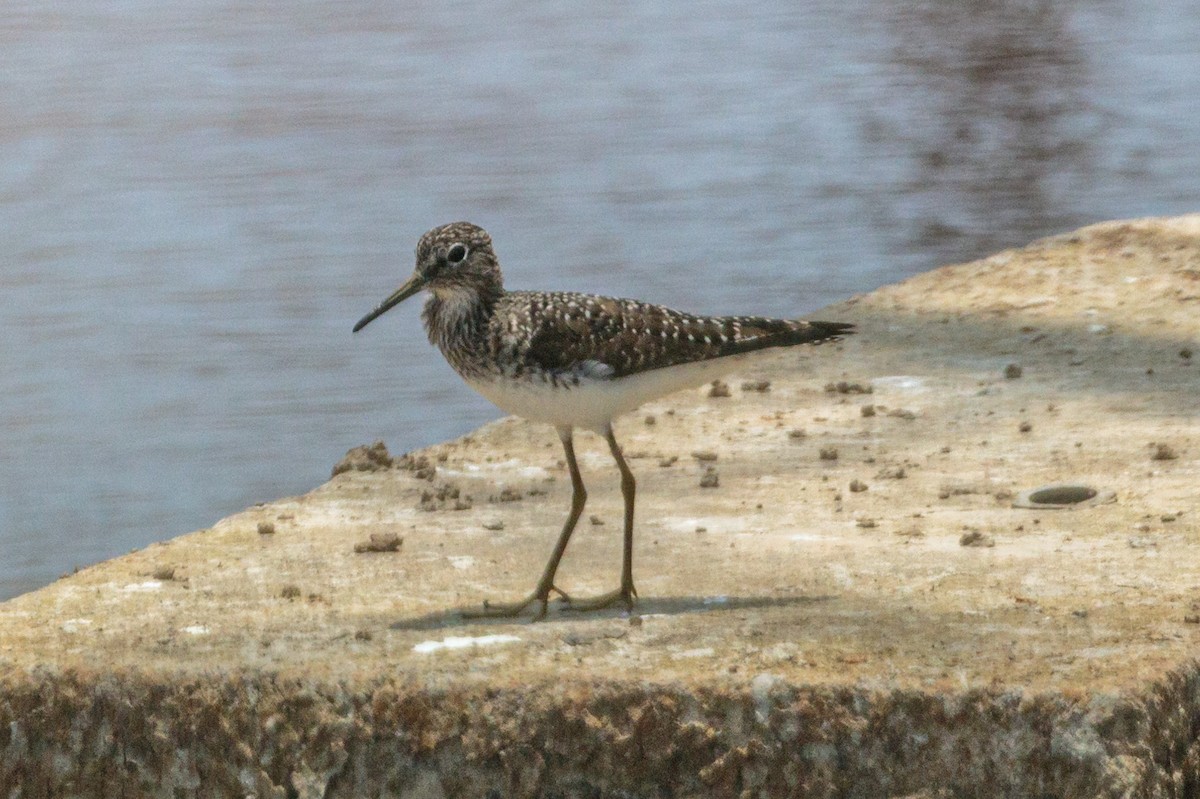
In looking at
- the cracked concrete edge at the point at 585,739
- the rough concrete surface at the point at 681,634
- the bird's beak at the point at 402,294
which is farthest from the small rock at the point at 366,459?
the cracked concrete edge at the point at 585,739

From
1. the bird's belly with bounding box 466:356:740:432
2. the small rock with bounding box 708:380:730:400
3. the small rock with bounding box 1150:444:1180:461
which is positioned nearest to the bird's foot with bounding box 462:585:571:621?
the bird's belly with bounding box 466:356:740:432

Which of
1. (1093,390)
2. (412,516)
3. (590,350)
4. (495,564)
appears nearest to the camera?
(590,350)

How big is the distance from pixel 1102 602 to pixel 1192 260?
2270mm

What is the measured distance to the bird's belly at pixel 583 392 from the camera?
2369mm

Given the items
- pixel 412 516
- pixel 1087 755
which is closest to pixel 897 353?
pixel 412 516

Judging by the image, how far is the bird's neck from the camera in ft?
7.91

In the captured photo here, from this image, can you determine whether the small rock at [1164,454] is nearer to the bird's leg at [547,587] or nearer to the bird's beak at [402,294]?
the bird's leg at [547,587]

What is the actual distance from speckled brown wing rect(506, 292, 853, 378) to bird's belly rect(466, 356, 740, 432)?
0.02 m

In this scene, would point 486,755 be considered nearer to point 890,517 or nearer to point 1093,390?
point 890,517

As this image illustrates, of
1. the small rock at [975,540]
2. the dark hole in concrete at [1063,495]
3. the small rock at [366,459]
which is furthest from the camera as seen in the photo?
the small rock at [366,459]

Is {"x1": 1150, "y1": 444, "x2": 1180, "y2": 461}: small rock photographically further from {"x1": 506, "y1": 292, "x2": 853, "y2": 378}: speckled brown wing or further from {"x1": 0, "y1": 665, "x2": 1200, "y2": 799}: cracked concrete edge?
{"x1": 0, "y1": 665, "x2": 1200, "y2": 799}: cracked concrete edge

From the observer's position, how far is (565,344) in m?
2.37

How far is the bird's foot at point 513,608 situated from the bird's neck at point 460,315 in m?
0.37

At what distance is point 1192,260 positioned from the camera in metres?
4.29
